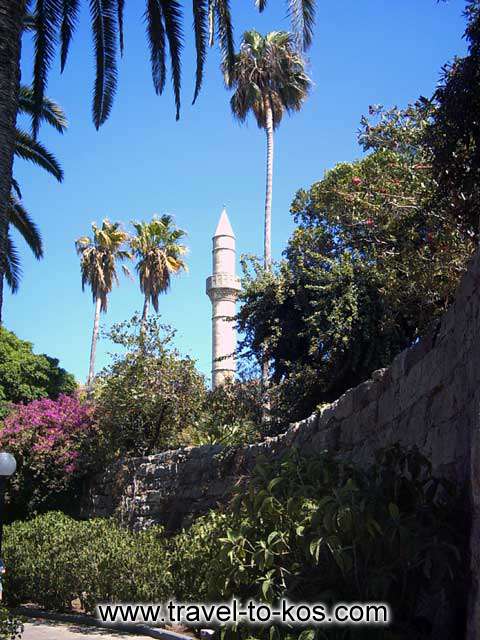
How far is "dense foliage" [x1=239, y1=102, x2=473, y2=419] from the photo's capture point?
12094 millimetres

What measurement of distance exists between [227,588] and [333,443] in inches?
120

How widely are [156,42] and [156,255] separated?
27.8 meters

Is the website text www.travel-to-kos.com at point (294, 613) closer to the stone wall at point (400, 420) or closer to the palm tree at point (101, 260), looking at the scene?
the stone wall at point (400, 420)

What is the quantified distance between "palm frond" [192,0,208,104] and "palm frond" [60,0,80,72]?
164 cm

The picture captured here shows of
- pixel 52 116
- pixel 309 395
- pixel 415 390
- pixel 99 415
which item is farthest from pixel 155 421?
pixel 415 390

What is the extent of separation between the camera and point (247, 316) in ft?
51.6

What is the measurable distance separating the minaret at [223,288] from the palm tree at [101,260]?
17.6 feet

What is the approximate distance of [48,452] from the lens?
55.6 ft

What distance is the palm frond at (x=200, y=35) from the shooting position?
962cm

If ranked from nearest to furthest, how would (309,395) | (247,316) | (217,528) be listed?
(217,528) → (309,395) → (247,316)

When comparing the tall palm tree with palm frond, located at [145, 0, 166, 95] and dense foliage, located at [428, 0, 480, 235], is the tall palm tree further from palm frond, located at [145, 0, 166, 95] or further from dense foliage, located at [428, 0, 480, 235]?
dense foliage, located at [428, 0, 480, 235]

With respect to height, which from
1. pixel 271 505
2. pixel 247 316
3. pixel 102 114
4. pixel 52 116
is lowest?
pixel 271 505

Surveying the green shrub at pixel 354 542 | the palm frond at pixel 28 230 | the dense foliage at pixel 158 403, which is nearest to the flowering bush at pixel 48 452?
the dense foliage at pixel 158 403

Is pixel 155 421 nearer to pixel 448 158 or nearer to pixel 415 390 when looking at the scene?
pixel 448 158
